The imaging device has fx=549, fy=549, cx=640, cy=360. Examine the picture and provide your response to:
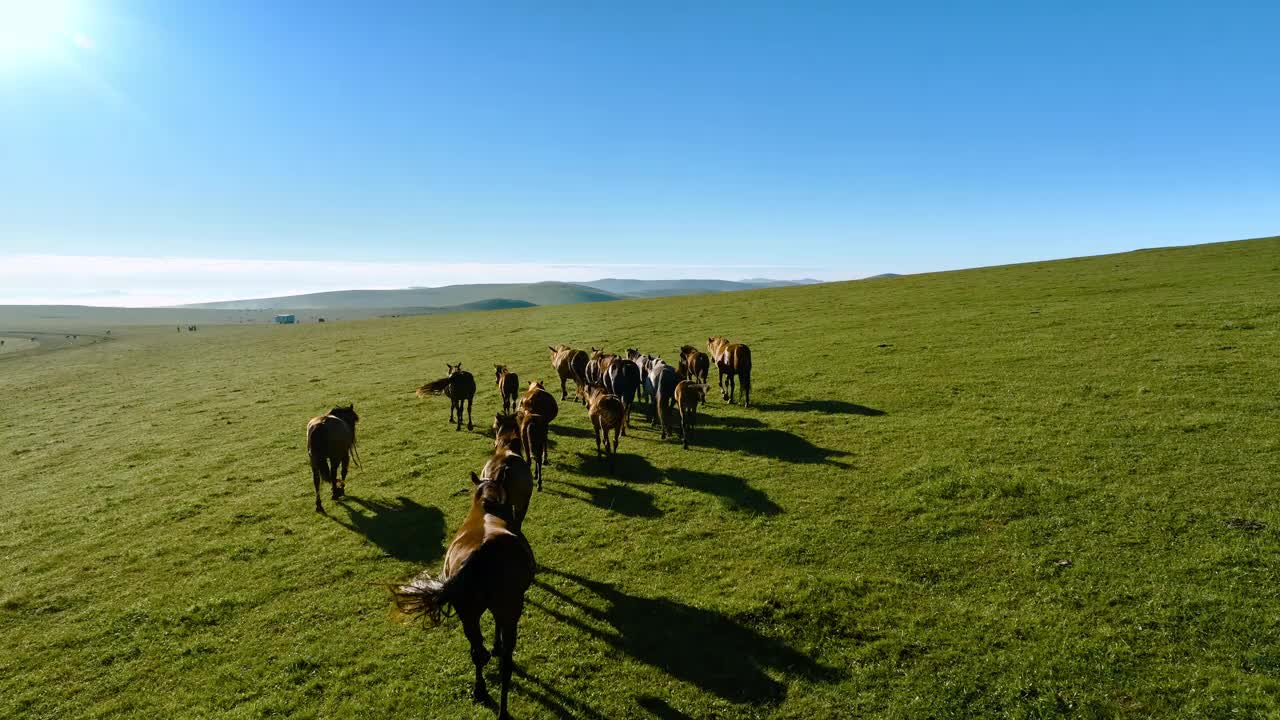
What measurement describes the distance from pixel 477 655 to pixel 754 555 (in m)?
4.96

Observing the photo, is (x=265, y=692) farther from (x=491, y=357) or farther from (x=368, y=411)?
(x=491, y=357)

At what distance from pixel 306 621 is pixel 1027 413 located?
58.8 ft

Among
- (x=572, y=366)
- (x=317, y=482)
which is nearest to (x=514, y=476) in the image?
(x=317, y=482)

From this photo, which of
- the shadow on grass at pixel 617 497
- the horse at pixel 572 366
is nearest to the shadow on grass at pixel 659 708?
the shadow on grass at pixel 617 497

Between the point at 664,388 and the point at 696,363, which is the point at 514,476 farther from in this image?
the point at 696,363

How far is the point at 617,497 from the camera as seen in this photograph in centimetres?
1249

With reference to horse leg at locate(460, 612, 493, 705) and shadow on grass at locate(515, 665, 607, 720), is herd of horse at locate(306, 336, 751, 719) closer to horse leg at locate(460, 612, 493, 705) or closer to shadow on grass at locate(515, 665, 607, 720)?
horse leg at locate(460, 612, 493, 705)

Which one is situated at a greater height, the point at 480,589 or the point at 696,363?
the point at 696,363

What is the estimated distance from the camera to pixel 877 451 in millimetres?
13945

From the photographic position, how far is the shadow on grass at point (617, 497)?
11.7m

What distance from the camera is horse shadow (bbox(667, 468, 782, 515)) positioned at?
37.3ft

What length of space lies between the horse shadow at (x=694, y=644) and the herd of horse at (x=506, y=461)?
144 cm

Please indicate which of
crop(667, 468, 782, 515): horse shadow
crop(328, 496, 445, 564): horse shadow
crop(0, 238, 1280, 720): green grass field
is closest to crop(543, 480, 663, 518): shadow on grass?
crop(0, 238, 1280, 720): green grass field

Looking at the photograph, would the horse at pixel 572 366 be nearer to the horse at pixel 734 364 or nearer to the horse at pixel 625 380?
the horse at pixel 625 380
